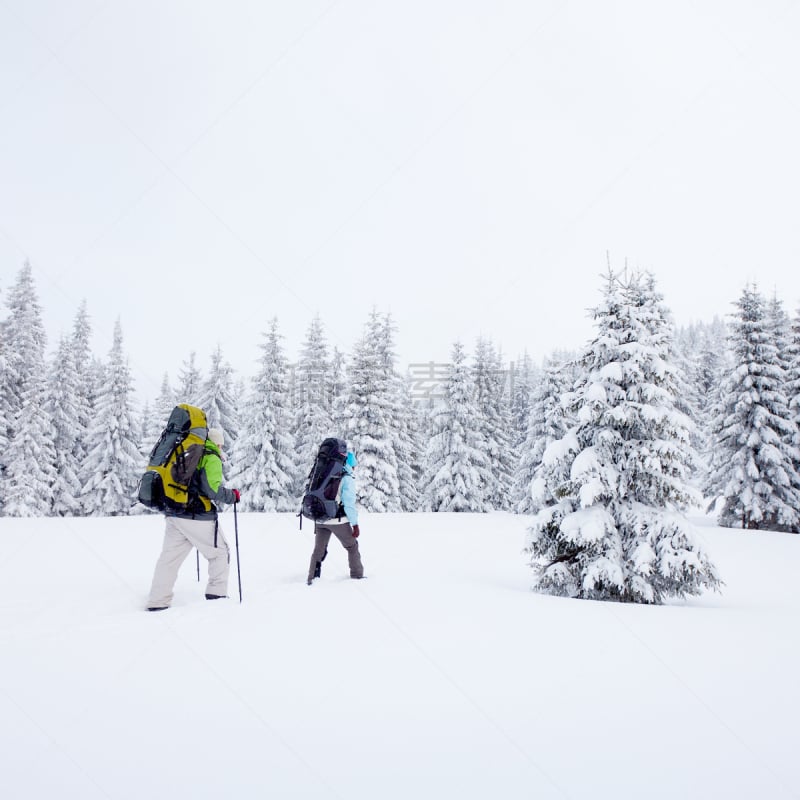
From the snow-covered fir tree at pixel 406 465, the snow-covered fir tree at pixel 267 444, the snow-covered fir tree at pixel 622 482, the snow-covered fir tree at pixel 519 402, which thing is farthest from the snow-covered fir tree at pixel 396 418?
the snow-covered fir tree at pixel 622 482

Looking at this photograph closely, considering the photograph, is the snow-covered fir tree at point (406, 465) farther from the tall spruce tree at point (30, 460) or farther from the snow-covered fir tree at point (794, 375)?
the tall spruce tree at point (30, 460)

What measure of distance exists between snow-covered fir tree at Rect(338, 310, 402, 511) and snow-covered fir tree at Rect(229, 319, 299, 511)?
14.6 feet

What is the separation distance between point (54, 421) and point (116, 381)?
4595mm

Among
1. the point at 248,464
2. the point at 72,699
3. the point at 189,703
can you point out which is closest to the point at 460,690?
the point at 189,703

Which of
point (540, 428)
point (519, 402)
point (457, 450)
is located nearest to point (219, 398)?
point (457, 450)

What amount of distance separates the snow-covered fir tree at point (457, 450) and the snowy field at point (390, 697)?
Answer: 2724 centimetres

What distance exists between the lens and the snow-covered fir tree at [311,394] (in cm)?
3478

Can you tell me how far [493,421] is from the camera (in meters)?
40.0

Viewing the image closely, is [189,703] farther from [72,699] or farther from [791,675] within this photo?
[791,675]

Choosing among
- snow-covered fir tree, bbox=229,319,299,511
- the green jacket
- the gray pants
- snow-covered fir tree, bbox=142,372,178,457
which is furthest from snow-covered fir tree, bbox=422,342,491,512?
the green jacket

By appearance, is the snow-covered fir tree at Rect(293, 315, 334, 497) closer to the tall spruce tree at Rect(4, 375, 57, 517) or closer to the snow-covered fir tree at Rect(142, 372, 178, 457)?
the snow-covered fir tree at Rect(142, 372, 178, 457)

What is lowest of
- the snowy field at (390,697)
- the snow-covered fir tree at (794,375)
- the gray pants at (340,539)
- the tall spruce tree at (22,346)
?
the snowy field at (390,697)

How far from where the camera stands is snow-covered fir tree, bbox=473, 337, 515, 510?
38.6 m

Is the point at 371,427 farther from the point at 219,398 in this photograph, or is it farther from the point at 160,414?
the point at 160,414
